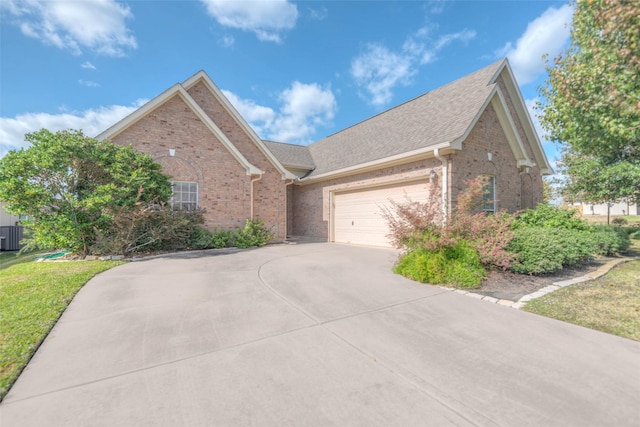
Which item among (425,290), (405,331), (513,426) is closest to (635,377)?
(513,426)

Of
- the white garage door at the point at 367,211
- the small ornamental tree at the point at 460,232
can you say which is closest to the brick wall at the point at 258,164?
the white garage door at the point at 367,211

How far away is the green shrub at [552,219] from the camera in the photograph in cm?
868

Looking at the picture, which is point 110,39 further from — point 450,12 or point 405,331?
point 450,12

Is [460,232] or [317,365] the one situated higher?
[460,232]

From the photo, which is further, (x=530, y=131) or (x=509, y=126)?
(x=530, y=131)

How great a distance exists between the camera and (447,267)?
5887 millimetres

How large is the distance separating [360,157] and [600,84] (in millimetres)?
7734

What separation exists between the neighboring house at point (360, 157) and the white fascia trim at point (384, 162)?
38 millimetres

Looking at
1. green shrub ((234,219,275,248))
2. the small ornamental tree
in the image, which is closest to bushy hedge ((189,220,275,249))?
green shrub ((234,219,275,248))

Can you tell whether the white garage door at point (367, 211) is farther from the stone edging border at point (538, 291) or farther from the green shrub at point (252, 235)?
the stone edging border at point (538, 291)

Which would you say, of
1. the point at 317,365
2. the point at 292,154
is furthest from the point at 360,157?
the point at 317,365

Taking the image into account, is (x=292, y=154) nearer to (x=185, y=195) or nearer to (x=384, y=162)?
(x=185, y=195)

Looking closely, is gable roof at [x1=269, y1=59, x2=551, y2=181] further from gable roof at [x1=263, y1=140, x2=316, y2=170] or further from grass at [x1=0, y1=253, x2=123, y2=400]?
grass at [x1=0, y1=253, x2=123, y2=400]

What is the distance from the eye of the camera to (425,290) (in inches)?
210
